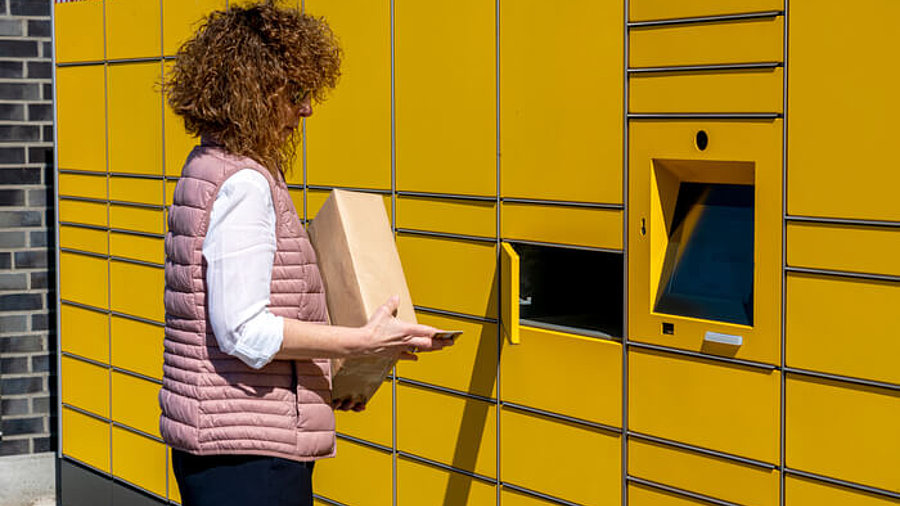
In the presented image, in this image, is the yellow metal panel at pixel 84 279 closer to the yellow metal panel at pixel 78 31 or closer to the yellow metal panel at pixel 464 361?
the yellow metal panel at pixel 78 31

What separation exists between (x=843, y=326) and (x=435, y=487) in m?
1.84

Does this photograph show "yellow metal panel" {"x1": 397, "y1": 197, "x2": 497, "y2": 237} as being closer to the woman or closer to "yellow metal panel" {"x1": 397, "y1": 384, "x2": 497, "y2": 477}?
"yellow metal panel" {"x1": 397, "y1": 384, "x2": 497, "y2": 477}

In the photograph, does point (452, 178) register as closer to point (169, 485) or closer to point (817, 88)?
point (817, 88)

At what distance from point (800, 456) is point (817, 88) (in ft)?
3.10

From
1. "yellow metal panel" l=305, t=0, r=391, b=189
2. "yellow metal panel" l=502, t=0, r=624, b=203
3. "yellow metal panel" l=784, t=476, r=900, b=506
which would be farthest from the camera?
"yellow metal panel" l=305, t=0, r=391, b=189

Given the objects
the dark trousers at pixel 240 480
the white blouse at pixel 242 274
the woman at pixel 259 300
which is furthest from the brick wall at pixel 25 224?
the white blouse at pixel 242 274

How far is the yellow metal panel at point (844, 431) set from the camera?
3.22 meters

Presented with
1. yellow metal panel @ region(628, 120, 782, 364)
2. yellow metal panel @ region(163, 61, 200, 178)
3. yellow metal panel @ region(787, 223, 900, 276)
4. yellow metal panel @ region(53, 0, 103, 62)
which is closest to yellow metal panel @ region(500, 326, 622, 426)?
yellow metal panel @ region(628, 120, 782, 364)

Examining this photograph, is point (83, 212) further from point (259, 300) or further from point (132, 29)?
point (259, 300)

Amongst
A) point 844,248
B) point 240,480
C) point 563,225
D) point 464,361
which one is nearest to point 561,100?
point 563,225

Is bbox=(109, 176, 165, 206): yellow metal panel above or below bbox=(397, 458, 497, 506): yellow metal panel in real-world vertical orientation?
above

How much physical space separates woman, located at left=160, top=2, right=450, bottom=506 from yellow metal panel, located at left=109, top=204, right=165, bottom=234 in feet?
10.4

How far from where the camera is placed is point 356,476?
508 centimetres

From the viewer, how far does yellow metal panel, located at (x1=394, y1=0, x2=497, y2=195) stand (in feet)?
14.4
